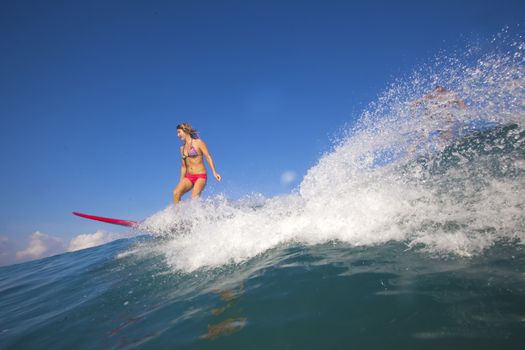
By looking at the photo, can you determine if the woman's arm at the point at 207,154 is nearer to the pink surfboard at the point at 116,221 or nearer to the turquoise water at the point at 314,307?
the pink surfboard at the point at 116,221

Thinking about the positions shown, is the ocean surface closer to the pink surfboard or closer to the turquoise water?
the turquoise water

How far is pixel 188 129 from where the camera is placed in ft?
27.8

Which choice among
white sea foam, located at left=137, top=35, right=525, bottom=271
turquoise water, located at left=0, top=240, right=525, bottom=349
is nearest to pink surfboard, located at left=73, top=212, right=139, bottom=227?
white sea foam, located at left=137, top=35, right=525, bottom=271

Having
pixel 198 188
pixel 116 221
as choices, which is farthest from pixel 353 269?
pixel 116 221

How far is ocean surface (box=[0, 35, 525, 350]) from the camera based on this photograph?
2.03m

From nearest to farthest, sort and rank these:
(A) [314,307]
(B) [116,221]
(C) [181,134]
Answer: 1. (A) [314,307]
2. (C) [181,134]
3. (B) [116,221]

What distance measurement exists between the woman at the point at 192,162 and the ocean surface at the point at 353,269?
5.28 feet

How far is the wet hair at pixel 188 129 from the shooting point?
8.41m

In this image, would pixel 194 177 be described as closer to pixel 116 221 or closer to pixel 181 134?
pixel 181 134

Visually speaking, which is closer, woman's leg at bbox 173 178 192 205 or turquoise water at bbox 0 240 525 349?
turquoise water at bbox 0 240 525 349

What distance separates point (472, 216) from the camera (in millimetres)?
3492

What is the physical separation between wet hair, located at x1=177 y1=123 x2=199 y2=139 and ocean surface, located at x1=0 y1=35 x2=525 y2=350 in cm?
271

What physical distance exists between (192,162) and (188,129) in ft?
3.48

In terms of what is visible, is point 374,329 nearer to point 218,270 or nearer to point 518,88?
point 218,270
